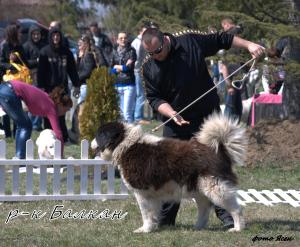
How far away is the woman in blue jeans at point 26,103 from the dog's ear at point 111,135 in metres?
2.86

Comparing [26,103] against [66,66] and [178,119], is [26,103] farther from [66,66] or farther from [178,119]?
[178,119]

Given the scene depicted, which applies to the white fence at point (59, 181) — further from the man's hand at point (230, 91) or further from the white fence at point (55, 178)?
the man's hand at point (230, 91)

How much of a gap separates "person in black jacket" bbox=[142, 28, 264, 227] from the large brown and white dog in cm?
35

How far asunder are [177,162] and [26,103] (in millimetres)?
4229

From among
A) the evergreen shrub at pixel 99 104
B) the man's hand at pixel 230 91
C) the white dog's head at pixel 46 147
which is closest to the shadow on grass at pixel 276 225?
the evergreen shrub at pixel 99 104

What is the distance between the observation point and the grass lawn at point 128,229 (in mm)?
6695

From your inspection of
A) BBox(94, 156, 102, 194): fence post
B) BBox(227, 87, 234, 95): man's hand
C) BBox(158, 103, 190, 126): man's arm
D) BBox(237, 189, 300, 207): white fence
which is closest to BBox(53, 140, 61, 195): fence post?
BBox(94, 156, 102, 194): fence post

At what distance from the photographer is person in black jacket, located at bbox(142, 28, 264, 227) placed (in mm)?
7242

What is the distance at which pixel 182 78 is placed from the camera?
7.29 m

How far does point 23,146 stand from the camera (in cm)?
1091

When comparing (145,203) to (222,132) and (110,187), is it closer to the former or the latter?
(222,132)

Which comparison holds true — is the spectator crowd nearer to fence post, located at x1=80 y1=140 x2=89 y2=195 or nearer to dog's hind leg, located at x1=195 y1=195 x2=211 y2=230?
fence post, located at x1=80 y1=140 x2=89 y2=195

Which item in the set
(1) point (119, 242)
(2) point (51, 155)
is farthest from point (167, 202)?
(2) point (51, 155)

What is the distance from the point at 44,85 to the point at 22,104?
3.64 metres
